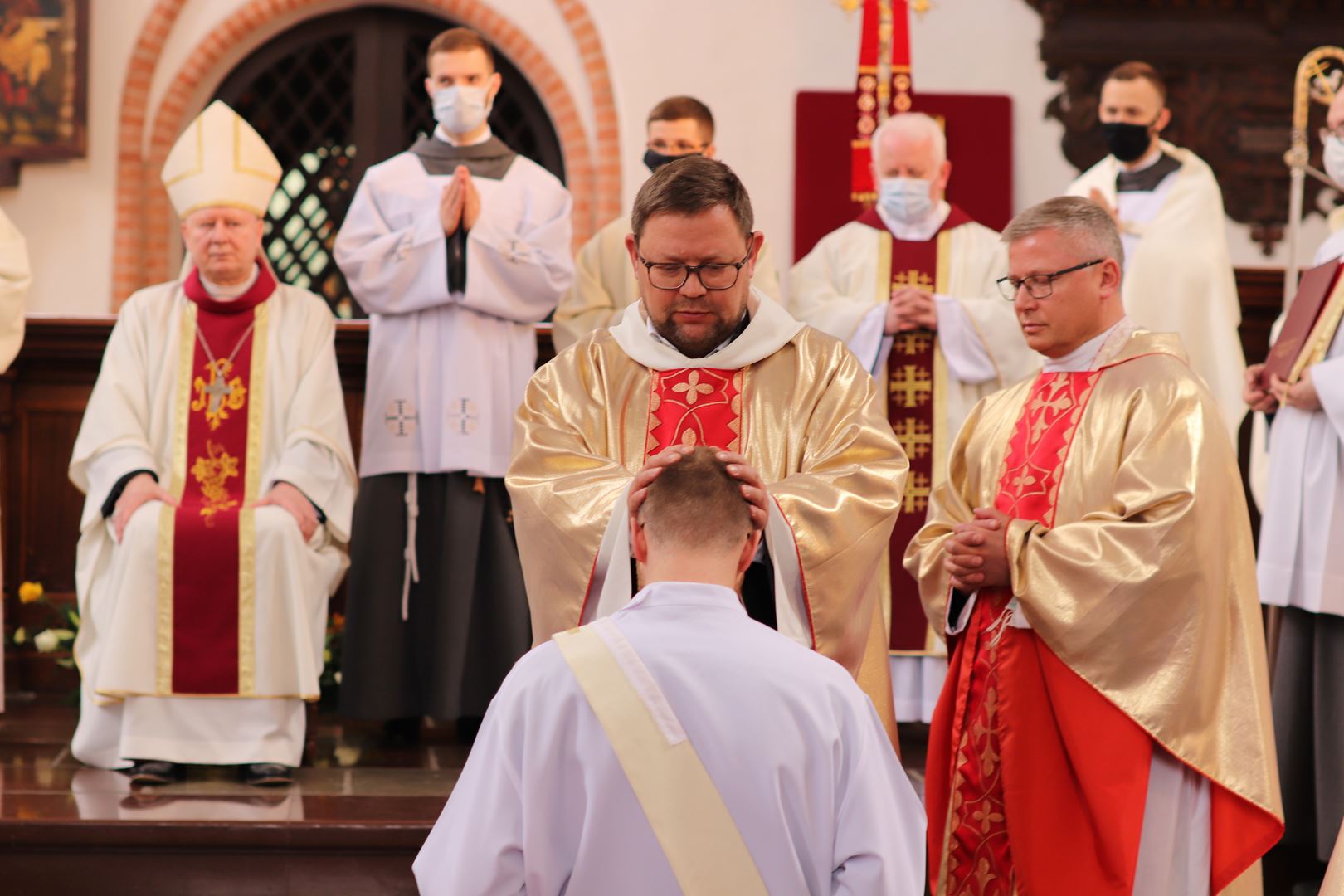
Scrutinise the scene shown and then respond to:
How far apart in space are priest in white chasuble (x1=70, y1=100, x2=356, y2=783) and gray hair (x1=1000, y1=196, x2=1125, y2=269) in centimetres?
248

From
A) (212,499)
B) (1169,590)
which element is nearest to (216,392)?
(212,499)

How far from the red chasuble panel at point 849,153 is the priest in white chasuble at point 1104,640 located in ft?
17.2

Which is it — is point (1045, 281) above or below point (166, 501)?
above

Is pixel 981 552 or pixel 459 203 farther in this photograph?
pixel 459 203

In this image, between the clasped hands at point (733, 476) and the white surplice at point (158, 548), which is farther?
the white surplice at point (158, 548)

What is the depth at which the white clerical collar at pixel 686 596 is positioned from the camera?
2283 millimetres

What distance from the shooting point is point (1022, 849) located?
367cm

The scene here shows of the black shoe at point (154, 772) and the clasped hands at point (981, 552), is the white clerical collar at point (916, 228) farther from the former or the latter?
the black shoe at point (154, 772)

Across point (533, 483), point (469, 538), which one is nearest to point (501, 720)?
point (533, 483)

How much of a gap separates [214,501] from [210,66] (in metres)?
4.73

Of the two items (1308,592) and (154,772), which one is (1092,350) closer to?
(1308,592)

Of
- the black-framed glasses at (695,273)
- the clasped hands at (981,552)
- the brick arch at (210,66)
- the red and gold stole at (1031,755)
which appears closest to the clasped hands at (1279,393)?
the red and gold stole at (1031,755)

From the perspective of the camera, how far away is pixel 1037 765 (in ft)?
12.2

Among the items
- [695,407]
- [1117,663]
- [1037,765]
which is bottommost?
[1037,765]
